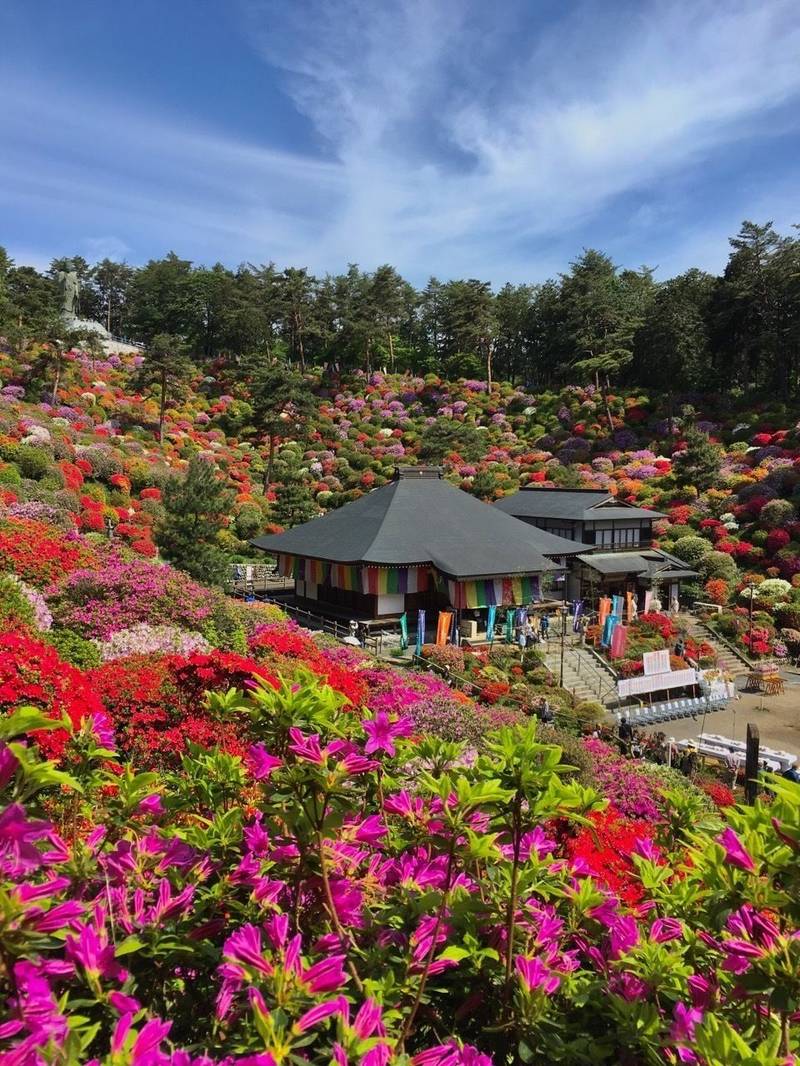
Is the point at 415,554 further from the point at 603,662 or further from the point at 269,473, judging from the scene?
the point at 269,473

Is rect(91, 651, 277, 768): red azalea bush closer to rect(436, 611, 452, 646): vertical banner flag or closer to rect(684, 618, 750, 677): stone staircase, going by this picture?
rect(436, 611, 452, 646): vertical banner flag

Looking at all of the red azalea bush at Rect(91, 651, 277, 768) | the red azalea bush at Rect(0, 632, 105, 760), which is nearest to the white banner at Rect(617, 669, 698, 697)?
the red azalea bush at Rect(91, 651, 277, 768)

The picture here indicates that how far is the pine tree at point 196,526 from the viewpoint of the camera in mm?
18656

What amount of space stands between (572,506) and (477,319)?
29.9 metres

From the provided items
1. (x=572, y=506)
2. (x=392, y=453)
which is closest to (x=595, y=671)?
(x=572, y=506)

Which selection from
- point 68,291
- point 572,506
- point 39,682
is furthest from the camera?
point 68,291

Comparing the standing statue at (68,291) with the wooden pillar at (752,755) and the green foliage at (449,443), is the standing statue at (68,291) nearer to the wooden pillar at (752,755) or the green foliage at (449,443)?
the green foliage at (449,443)

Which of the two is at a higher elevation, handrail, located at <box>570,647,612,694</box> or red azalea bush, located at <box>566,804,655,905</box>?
red azalea bush, located at <box>566,804,655,905</box>

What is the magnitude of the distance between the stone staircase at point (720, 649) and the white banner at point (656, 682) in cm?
318

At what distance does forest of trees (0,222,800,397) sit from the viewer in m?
42.8

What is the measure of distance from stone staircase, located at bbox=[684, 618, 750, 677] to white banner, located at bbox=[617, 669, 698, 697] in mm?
3178

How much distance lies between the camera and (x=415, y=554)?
70.9 ft

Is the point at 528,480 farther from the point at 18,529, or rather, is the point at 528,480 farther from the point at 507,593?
the point at 18,529

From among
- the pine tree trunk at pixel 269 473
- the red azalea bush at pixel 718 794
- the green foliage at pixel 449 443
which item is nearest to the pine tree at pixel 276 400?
the pine tree trunk at pixel 269 473
